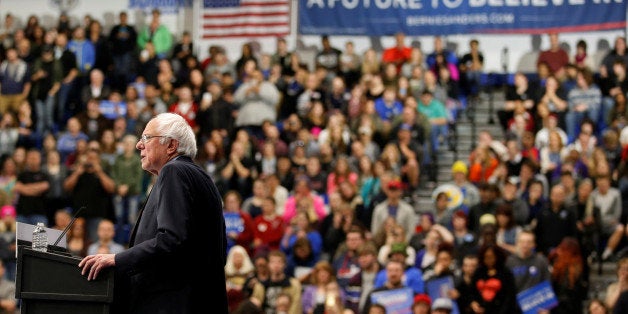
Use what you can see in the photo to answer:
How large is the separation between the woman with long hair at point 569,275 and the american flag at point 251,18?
30.6 feet

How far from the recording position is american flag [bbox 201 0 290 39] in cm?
2019

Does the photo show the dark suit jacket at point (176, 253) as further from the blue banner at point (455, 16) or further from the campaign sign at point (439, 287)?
the blue banner at point (455, 16)

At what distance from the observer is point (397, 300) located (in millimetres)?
11234

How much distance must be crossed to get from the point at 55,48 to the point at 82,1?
10.3 ft

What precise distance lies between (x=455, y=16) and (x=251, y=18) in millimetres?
Result: 3642

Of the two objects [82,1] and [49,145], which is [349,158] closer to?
[49,145]

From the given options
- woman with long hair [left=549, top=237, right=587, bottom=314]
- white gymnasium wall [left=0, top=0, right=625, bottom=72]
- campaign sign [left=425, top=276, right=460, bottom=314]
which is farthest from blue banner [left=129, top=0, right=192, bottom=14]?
woman with long hair [left=549, top=237, right=587, bottom=314]

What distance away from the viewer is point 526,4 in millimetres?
18359

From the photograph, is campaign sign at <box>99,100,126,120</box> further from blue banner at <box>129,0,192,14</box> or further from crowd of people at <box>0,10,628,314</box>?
blue banner at <box>129,0,192,14</box>

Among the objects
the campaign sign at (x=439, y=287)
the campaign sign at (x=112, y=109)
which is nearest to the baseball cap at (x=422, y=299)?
the campaign sign at (x=439, y=287)

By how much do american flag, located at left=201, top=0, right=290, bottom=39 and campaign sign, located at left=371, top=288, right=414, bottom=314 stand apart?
31.7 feet

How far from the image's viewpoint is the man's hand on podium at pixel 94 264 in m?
4.72

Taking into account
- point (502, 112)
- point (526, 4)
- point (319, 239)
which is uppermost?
point (526, 4)

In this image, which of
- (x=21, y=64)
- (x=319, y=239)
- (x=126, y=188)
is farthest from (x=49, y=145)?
(x=319, y=239)
